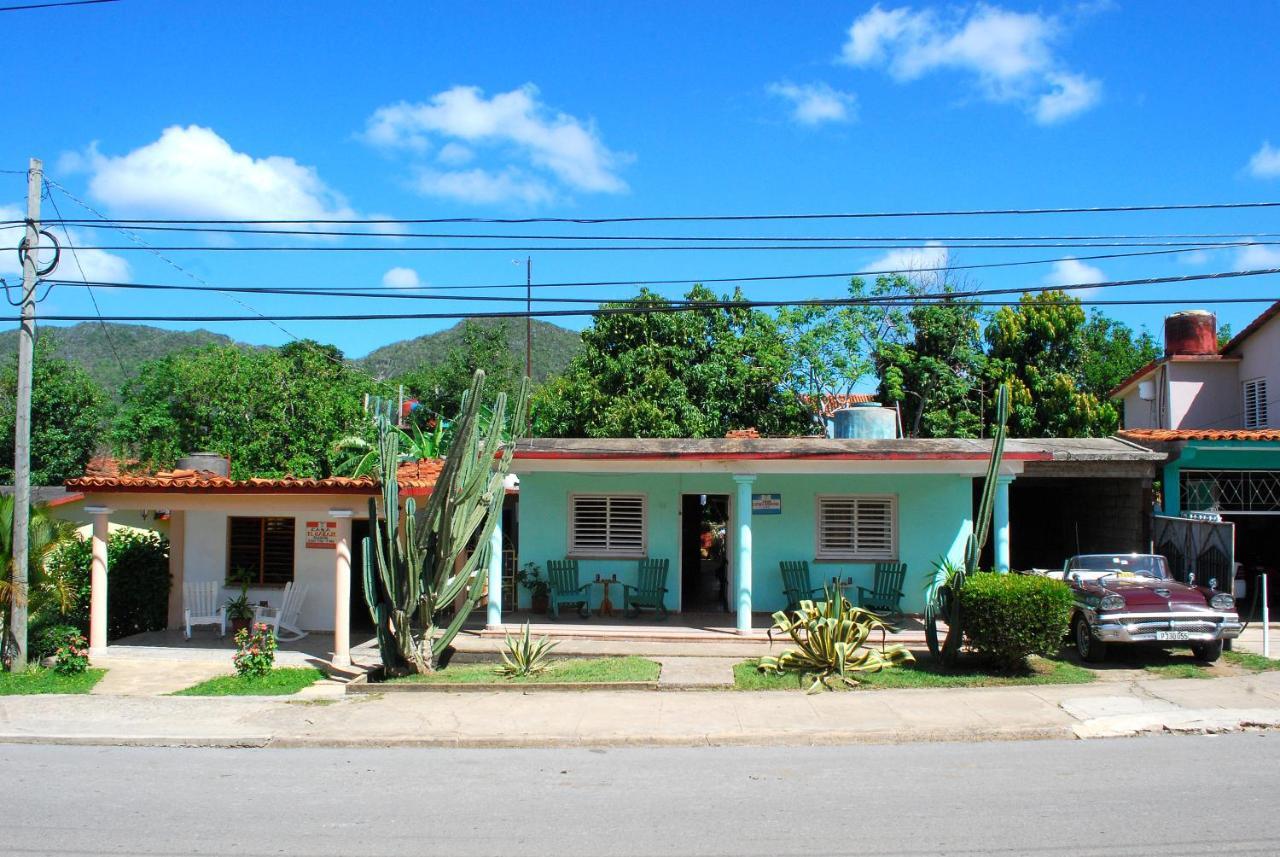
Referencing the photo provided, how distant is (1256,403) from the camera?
73.9 feet

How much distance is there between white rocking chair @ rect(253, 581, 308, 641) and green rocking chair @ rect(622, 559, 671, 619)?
16.4 ft

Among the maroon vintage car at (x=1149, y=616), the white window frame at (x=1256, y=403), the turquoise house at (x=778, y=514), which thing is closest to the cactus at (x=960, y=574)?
the maroon vintage car at (x=1149, y=616)

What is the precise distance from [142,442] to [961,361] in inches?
1032

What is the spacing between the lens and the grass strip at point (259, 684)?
11625mm

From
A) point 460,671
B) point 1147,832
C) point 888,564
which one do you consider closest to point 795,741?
point 1147,832

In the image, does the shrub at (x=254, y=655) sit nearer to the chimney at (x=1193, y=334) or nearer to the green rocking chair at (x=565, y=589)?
the green rocking chair at (x=565, y=589)

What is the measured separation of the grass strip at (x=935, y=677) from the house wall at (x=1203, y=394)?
1427 cm

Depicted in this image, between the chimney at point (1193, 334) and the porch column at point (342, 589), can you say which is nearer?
the porch column at point (342, 589)

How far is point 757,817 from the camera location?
6.52 metres

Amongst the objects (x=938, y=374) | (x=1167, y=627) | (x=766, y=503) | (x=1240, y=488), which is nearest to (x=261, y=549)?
(x=766, y=503)

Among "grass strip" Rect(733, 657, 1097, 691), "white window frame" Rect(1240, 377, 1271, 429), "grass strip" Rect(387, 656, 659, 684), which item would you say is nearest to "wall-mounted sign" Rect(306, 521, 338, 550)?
"grass strip" Rect(387, 656, 659, 684)

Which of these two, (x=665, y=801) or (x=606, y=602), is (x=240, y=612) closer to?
(x=606, y=602)

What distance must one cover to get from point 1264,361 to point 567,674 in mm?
18563

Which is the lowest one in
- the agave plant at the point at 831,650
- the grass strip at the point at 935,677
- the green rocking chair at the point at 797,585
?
the grass strip at the point at 935,677
